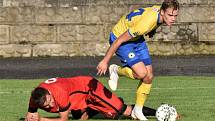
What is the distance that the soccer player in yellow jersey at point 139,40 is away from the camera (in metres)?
9.84

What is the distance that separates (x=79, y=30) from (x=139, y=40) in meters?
10.2

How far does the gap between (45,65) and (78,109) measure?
985cm

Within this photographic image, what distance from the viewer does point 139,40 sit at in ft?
34.0

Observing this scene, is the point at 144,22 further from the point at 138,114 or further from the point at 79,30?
the point at 79,30

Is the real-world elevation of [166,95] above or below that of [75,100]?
below

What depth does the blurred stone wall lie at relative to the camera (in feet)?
67.3

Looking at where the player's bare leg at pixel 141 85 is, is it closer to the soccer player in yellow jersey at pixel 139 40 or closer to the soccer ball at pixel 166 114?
the soccer player in yellow jersey at pixel 139 40

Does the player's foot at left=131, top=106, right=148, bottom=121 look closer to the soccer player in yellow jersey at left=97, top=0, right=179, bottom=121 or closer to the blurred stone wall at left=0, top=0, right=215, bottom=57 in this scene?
the soccer player in yellow jersey at left=97, top=0, right=179, bottom=121

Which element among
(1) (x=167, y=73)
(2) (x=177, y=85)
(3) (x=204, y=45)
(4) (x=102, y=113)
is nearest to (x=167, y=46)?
(3) (x=204, y=45)

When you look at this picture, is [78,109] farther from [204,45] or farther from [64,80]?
[204,45]

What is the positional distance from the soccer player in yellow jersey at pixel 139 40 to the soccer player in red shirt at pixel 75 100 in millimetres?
336

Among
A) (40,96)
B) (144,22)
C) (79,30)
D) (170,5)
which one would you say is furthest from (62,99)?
(79,30)

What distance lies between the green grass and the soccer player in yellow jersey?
0.49 metres

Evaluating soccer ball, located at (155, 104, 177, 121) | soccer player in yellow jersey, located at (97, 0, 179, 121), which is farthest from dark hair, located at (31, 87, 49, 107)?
soccer ball, located at (155, 104, 177, 121)
